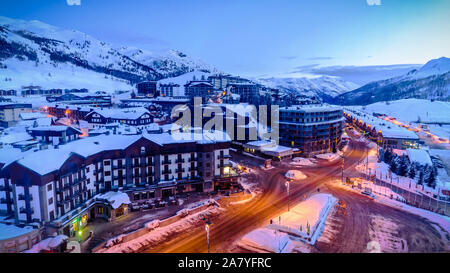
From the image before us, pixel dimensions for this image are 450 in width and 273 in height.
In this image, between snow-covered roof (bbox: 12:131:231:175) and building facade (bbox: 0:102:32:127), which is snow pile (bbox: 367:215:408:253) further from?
building facade (bbox: 0:102:32:127)

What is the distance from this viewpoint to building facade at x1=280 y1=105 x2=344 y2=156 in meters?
60.0

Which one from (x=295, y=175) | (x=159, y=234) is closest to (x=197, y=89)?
(x=295, y=175)

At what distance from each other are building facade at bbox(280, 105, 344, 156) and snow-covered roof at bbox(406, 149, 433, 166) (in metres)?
15.9

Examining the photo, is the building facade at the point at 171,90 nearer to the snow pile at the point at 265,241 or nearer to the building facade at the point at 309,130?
the building facade at the point at 309,130

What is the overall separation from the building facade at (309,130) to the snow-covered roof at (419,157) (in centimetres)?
1593

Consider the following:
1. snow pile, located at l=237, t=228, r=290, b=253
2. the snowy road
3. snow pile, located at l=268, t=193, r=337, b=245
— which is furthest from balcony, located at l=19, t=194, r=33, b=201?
snow pile, located at l=268, t=193, r=337, b=245

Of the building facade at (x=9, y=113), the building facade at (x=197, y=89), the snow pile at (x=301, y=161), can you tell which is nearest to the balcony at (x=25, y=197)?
the snow pile at (x=301, y=161)

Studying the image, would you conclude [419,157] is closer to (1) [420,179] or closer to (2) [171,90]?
(1) [420,179]

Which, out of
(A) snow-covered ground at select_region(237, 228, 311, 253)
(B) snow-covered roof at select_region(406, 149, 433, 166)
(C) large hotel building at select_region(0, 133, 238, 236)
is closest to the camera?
(A) snow-covered ground at select_region(237, 228, 311, 253)

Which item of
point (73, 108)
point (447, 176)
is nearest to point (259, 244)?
point (447, 176)

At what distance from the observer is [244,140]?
209ft
